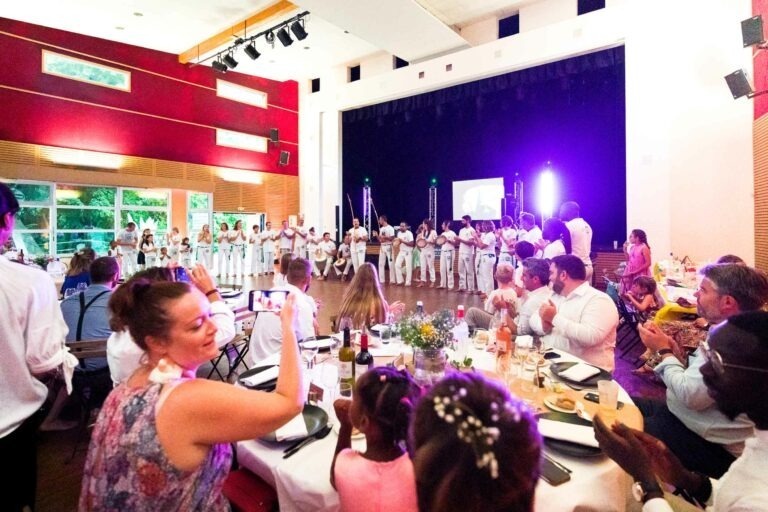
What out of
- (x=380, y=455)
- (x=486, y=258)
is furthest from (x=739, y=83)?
(x=380, y=455)

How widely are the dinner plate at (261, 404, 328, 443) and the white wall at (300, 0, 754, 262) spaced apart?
8207 millimetres

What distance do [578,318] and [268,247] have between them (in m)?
12.0

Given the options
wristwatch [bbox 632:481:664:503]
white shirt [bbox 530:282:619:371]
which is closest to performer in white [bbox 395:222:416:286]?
white shirt [bbox 530:282:619:371]

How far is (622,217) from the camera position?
382 inches

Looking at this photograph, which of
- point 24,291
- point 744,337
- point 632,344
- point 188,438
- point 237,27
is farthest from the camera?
point 237,27

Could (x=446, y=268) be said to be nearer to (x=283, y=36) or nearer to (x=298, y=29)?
(x=298, y=29)

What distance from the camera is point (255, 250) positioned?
13398 millimetres

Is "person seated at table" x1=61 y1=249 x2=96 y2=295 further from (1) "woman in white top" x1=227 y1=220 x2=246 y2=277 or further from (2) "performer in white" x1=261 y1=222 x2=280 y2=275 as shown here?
(2) "performer in white" x1=261 y1=222 x2=280 y2=275

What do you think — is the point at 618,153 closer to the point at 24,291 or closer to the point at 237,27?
the point at 237,27

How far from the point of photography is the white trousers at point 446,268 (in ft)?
33.1

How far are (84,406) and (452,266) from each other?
8278mm

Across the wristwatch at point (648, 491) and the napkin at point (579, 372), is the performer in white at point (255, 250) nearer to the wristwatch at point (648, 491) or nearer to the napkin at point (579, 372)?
the napkin at point (579, 372)

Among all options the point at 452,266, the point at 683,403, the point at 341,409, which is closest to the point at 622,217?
the point at 452,266

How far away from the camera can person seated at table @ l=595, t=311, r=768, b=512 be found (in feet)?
3.76
